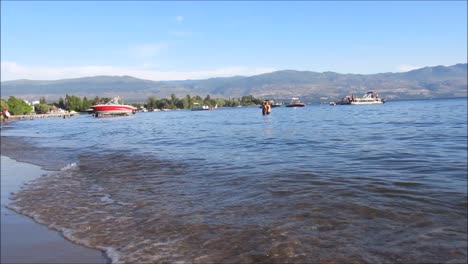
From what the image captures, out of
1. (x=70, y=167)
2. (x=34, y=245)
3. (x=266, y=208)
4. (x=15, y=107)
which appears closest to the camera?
(x=34, y=245)

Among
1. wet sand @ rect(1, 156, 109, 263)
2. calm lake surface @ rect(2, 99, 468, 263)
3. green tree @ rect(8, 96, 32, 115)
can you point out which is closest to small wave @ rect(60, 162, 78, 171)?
calm lake surface @ rect(2, 99, 468, 263)

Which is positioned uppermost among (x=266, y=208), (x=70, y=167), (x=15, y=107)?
(x=15, y=107)

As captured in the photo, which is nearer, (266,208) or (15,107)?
(266,208)

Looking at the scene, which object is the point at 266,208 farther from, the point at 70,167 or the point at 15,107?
the point at 15,107

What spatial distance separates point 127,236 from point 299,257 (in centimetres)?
319

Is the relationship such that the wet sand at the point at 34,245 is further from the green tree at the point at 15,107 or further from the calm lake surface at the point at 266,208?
the green tree at the point at 15,107

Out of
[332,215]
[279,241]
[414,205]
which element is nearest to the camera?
[279,241]

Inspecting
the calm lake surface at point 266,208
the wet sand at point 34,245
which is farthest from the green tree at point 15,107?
the wet sand at point 34,245

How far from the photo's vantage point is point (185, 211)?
357 inches

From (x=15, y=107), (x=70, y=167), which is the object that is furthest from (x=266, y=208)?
(x=15, y=107)

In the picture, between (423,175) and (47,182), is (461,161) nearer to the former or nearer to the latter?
(423,175)

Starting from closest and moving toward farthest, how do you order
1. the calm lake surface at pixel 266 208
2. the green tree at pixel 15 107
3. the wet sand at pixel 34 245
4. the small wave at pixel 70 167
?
the wet sand at pixel 34 245 < the calm lake surface at pixel 266 208 < the small wave at pixel 70 167 < the green tree at pixel 15 107

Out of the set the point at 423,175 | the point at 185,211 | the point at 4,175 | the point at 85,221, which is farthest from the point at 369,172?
the point at 4,175

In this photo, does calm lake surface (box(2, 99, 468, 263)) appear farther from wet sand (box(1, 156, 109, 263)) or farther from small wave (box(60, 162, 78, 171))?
wet sand (box(1, 156, 109, 263))
